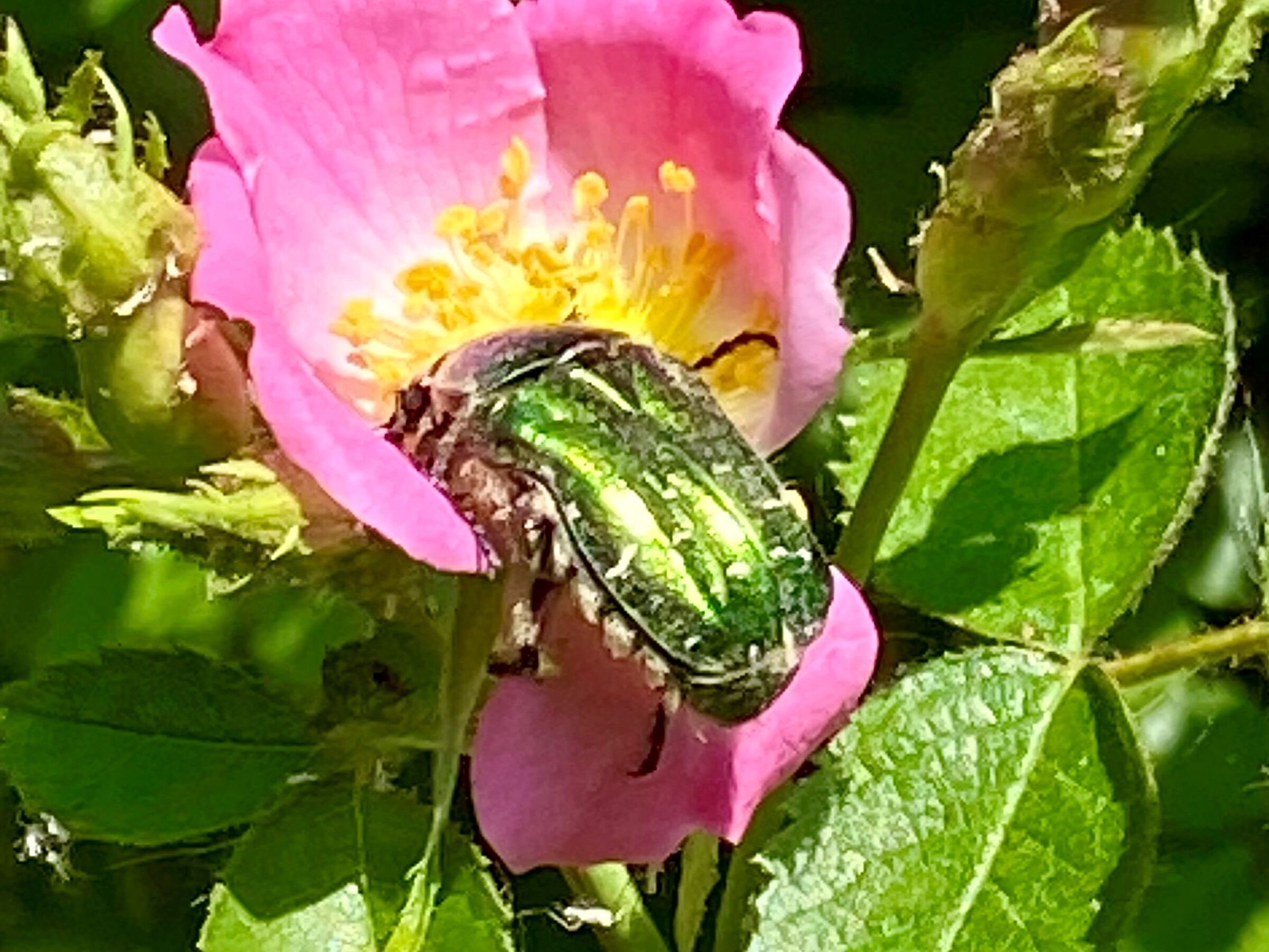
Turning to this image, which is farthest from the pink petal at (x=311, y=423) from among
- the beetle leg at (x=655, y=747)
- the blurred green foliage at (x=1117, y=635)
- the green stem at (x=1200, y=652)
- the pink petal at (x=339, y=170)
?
the blurred green foliage at (x=1117, y=635)

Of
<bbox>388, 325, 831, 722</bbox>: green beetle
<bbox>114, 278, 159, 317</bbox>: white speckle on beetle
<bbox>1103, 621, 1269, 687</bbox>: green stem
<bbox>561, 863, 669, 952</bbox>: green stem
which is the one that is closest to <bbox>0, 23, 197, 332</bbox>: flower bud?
<bbox>114, 278, 159, 317</bbox>: white speckle on beetle

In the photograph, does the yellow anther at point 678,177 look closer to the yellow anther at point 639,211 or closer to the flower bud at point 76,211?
the yellow anther at point 639,211

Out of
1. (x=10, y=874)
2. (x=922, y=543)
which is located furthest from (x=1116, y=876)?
(x=10, y=874)

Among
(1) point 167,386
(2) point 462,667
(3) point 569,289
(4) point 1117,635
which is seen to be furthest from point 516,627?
(4) point 1117,635

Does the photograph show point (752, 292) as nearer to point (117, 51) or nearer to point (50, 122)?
point (50, 122)

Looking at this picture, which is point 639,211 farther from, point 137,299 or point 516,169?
point 137,299

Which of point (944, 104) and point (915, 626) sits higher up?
point (944, 104)

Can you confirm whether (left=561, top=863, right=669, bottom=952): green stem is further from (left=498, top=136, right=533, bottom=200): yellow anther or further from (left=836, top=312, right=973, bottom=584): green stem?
(left=498, top=136, right=533, bottom=200): yellow anther
